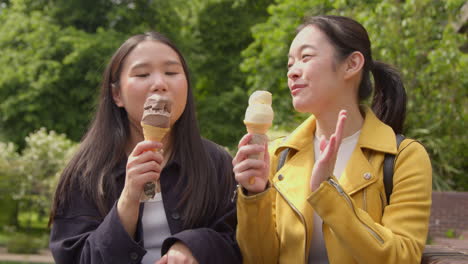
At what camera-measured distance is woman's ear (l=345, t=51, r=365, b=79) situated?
3223 millimetres

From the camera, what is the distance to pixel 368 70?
3.41m

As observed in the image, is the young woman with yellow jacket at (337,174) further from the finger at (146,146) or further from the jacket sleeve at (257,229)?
the finger at (146,146)

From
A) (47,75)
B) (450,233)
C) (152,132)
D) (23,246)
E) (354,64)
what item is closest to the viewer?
(152,132)

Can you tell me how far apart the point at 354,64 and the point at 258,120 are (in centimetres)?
70

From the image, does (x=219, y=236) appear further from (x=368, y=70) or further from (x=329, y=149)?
(x=368, y=70)

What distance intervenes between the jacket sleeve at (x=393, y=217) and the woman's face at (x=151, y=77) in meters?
0.86

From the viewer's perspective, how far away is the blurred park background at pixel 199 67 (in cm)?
1248

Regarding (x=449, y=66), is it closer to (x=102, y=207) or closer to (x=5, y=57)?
(x=102, y=207)

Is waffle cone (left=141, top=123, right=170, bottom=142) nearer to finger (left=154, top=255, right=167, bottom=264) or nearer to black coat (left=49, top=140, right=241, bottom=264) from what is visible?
black coat (left=49, top=140, right=241, bottom=264)

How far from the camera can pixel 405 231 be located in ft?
9.56

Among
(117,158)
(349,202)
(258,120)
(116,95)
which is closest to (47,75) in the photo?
(116,95)

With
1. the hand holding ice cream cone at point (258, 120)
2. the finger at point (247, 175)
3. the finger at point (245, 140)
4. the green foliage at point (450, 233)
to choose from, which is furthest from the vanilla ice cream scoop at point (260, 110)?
the green foliage at point (450, 233)

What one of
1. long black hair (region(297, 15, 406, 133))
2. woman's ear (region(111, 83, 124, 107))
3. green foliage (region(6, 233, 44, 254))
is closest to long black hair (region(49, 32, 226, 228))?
woman's ear (region(111, 83, 124, 107))

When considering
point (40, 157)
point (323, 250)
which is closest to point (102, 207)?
point (323, 250)
